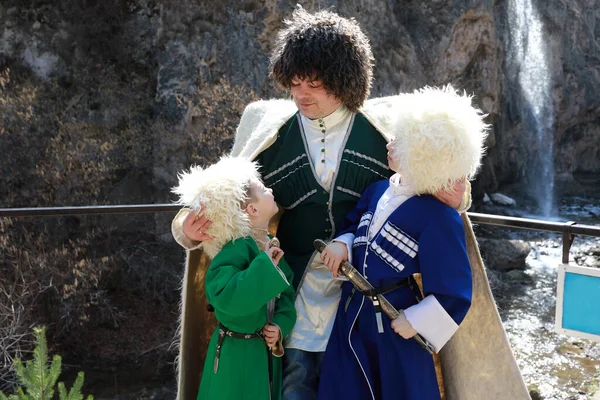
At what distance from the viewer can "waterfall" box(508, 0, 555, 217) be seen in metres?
15.5

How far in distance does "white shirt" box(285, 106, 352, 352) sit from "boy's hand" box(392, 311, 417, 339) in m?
0.32

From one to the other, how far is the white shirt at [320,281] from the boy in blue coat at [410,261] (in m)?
0.10

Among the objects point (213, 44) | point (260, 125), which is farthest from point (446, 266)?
point (213, 44)

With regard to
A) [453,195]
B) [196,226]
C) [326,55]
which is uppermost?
[326,55]

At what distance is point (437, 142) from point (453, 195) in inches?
7.1

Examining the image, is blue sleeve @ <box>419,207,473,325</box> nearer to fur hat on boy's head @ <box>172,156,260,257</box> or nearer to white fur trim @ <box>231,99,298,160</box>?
fur hat on boy's head @ <box>172,156,260,257</box>

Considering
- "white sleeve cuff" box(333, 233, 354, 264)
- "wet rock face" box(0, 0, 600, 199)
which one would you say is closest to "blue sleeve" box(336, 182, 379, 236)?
"white sleeve cuff" box(333, 233, 354, 264)

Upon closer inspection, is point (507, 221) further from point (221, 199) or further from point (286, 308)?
point (221, 199)

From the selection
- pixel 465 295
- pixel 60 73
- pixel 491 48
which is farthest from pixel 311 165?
pixel 491 48

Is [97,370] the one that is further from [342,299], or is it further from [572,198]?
[572,198]

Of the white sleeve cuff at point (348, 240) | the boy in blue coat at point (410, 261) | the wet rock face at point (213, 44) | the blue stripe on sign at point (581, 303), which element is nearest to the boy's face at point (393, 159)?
the boy in blue coat at point (410, 261)

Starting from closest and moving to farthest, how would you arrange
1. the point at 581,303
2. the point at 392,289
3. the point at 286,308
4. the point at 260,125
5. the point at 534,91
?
the point at 392,289 < the point at 286,308 < the point at 581,303 < the point at 260,125 < the point at 534,91

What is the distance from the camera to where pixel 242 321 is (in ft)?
6.33

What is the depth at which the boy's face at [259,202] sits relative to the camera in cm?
199
